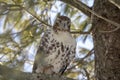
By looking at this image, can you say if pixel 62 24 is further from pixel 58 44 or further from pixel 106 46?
pixel 106 46

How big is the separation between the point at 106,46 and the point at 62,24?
44 centimetres

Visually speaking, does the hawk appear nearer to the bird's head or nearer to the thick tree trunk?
the bird's head

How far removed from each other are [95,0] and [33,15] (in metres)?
0.49

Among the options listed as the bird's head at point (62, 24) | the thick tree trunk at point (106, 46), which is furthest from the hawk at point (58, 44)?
the thick tree trunk at point (106, 46)

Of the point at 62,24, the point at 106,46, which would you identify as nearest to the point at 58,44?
the point at 62,24

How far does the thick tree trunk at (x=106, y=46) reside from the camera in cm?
241

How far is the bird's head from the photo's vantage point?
2.70 meters

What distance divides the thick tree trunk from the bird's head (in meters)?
0.23

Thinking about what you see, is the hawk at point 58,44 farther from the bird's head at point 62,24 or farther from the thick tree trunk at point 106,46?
the thick tree trunk at point 106,46

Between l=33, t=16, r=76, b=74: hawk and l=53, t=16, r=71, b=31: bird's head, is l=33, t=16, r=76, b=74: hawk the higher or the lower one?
the lower one

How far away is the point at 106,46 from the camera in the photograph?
8.08ft

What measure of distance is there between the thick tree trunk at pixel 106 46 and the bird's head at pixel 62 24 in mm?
234

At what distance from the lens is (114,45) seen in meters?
2.44

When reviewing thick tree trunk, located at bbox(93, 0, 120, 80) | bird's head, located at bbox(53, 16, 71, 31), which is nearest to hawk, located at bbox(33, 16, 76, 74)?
bird's head, located at bbox(53, 16, 71, 31)
